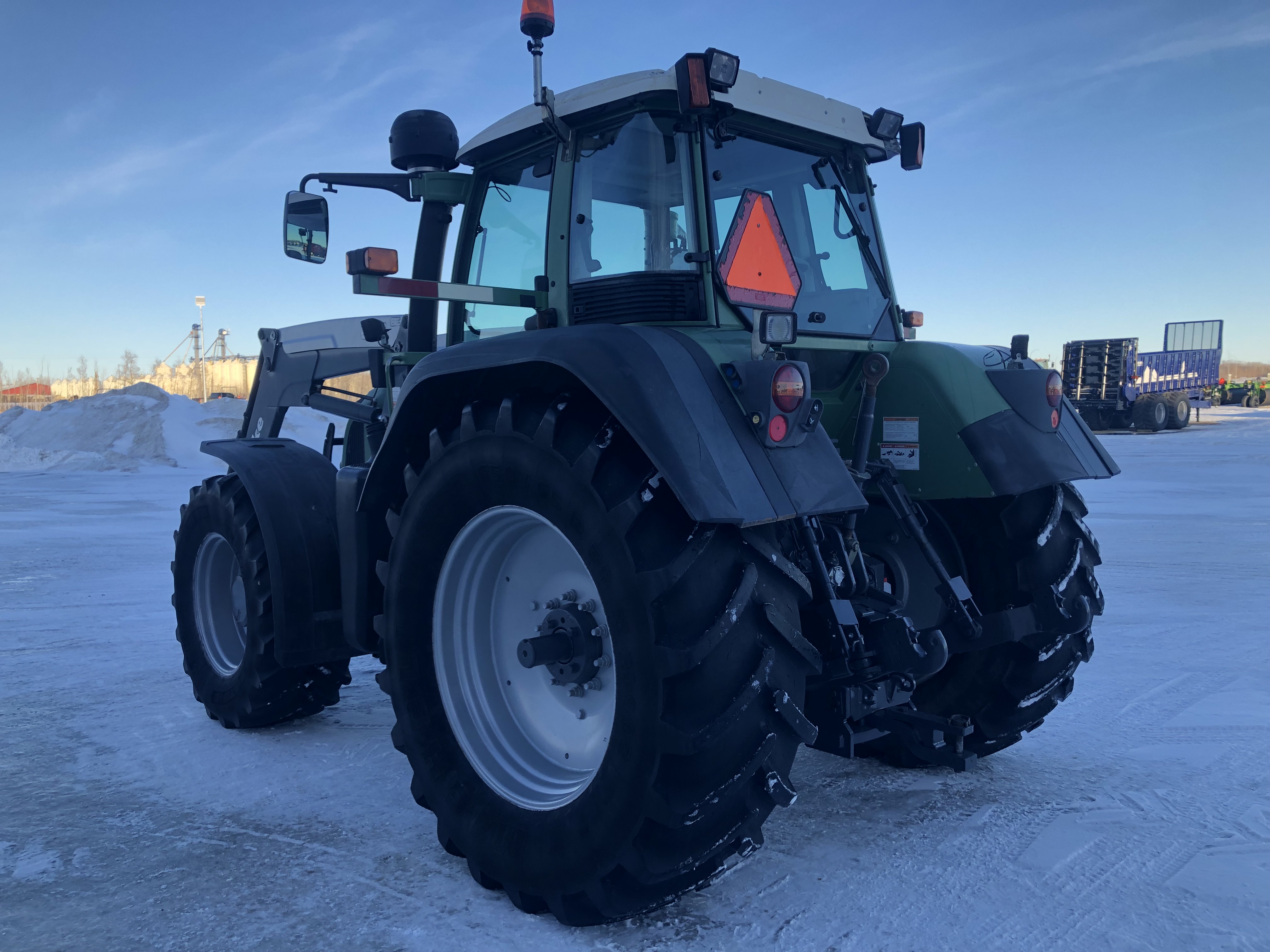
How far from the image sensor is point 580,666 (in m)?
2.68

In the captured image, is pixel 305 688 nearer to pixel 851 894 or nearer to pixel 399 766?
pixel 399 766

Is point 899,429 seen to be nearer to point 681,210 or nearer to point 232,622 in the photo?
A: point 681,210

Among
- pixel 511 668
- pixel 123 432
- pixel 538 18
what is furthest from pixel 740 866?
pixel 123 432

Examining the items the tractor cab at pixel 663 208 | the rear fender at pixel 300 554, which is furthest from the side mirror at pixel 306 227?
the rear fender at pixel 300 554

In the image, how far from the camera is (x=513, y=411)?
2664mm

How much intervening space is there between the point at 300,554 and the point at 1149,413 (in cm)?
3080

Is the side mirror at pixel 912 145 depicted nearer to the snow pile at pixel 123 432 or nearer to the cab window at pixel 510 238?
the cab window at pixel 510 238

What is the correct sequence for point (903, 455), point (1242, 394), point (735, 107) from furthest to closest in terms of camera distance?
point (1242, 394) < point (903, 455) < point (735, 107)

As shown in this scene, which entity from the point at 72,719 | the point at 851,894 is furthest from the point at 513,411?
the point at 72,719

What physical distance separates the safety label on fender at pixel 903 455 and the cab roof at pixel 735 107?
1.12 metres

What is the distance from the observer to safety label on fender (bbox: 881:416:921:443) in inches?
131

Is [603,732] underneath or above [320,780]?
above

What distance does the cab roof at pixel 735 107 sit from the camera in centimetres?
294

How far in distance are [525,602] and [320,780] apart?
1237 mm
